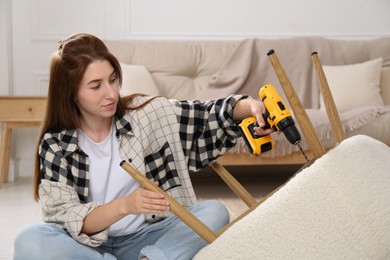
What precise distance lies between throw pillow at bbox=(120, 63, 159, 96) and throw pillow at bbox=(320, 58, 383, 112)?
966mm

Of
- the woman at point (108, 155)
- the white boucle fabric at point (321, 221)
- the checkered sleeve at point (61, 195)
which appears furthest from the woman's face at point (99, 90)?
the white boucle fabric at point (321, 221)

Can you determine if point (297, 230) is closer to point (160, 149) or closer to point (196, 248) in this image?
point (196, 248)

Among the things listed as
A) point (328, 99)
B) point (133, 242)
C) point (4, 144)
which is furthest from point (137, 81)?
point (328, 99)

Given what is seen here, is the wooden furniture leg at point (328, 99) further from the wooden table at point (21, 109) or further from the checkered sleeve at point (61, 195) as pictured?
the wooden table at point (21, 109)

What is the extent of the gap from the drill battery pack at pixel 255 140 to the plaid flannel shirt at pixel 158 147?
20 centimetres

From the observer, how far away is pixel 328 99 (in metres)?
1.39

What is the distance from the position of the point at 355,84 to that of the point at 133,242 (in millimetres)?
2321

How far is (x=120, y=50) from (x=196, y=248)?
245 centimetres

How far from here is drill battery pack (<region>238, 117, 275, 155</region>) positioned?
138 cm

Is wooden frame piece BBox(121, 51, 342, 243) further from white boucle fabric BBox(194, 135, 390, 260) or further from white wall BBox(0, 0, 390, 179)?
white wall BBox(0, 0, 390, 179)

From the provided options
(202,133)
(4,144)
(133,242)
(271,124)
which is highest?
(271,124)

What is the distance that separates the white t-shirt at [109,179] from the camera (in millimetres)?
1644

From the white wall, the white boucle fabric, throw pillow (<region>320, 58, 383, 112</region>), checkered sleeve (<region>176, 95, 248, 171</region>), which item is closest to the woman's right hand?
the white boucle fabric

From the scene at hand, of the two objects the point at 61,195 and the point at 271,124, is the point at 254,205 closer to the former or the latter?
the point at 271,124
